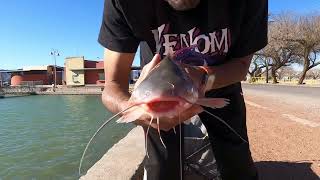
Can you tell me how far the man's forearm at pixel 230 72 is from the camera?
2641 mm

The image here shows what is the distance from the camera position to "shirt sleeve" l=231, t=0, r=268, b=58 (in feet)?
9.71

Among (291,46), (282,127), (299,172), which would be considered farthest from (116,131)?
(291,46)

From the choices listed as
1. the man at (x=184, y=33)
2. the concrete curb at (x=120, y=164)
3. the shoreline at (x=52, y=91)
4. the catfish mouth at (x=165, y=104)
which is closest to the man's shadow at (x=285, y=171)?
the concrete curb at (x=120, y=164)

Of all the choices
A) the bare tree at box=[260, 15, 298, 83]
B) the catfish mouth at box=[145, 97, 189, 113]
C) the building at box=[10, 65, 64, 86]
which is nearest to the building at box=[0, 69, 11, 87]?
the building at box=[10, 65, 64, 86]

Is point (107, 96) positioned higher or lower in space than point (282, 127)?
higher

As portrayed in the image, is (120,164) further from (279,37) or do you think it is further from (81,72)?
(81,72)

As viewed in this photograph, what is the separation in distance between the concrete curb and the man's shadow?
1529 millimetres

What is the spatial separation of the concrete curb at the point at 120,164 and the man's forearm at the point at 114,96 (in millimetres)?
2059

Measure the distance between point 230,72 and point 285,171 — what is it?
125 inches

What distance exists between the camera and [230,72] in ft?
9.21

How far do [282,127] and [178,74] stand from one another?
7.88 meters

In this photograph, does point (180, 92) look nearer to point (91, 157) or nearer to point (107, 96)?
point (107, 96)

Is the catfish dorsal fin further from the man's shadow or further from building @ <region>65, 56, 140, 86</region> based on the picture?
building @ <region>65, 56, 140, 86</region>

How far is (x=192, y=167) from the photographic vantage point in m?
4.95
